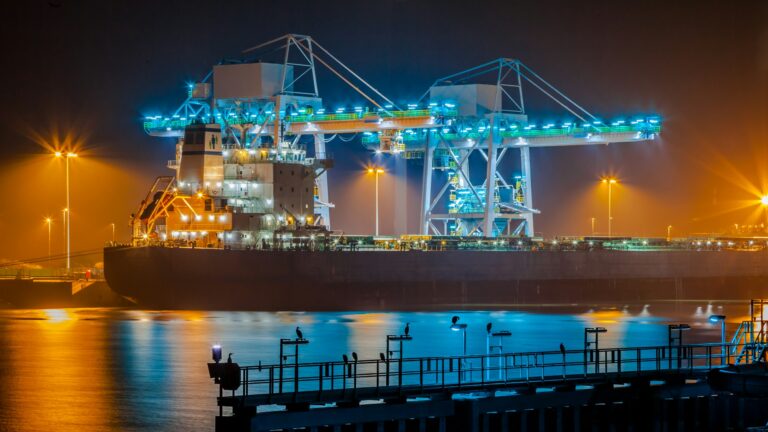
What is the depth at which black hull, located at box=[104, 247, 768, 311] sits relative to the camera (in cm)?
5522

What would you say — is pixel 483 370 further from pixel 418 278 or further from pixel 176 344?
pixel 418 278

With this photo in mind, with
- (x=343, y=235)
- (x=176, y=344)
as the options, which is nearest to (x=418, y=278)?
(x=343, y=235)

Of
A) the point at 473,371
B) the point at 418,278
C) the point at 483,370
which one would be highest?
the point at 483,370

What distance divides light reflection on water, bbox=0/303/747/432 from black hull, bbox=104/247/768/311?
1762mm

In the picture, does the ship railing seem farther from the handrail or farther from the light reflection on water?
the light reflection on water

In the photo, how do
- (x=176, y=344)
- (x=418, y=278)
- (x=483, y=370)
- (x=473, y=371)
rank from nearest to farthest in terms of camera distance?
(x=483, y=370)
(x=473, y=371)
(x=176, y=344)
(x=418, y=278)

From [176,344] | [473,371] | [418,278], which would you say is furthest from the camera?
[418,278]

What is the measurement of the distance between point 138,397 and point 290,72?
37524 mm

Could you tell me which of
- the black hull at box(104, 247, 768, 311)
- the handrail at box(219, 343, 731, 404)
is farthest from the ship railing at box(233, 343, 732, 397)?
the black hull at box(104, 247, 768, 311)

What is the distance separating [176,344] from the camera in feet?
136

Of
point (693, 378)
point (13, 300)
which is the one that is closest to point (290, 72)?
point (13, 300)

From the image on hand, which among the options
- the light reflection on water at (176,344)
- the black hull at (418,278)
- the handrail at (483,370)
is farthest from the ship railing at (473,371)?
the black hull at (418,278)

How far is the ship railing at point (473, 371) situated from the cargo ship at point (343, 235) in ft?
76.7

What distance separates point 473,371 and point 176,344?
Answer: 54.5ft
